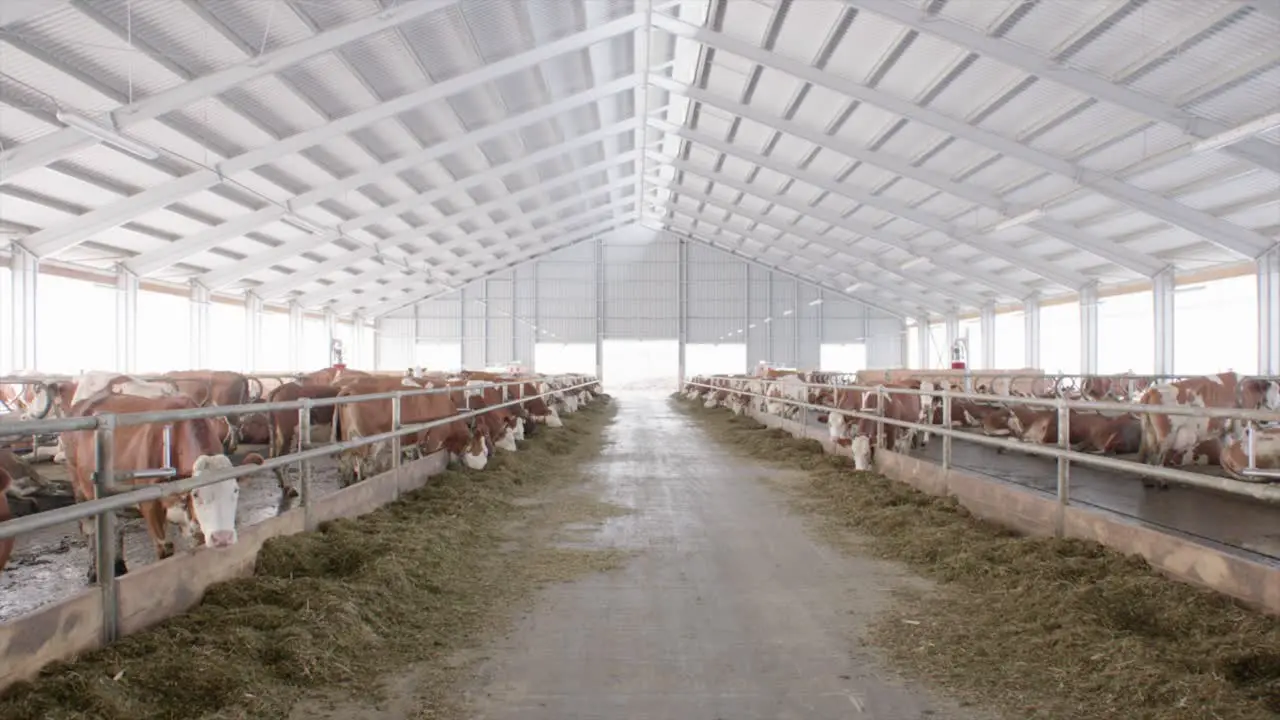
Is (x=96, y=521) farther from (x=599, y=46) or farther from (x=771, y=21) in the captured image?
(x=599, y=46)

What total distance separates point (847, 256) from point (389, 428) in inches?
1276

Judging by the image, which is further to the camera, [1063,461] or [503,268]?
[503,268]

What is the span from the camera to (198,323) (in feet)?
98.0

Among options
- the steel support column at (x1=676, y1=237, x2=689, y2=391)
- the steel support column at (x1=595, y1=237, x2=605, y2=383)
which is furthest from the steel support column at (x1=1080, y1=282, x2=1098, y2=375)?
the steel support column at (x1=595, y1=237, x2=605, y2=383)

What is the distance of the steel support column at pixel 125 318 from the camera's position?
2567 centimetres

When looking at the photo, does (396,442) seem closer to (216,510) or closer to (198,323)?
(216,510)

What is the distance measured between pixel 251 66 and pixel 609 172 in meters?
21.2

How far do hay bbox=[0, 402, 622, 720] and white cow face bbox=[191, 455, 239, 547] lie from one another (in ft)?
0.96

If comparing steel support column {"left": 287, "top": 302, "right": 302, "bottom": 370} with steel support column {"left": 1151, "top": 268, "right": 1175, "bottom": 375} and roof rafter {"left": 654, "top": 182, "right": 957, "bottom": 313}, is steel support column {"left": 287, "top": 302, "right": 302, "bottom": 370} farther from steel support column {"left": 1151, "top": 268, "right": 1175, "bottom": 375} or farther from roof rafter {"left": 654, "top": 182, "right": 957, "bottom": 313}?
steel support column {"left": 1151, "top": 268, "right": 1175, "bottom": 375}

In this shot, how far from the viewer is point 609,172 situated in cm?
3534

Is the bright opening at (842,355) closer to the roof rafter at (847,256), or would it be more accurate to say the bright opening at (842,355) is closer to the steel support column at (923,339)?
the steel support column at (923,339)

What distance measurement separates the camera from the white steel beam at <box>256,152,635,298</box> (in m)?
30.8

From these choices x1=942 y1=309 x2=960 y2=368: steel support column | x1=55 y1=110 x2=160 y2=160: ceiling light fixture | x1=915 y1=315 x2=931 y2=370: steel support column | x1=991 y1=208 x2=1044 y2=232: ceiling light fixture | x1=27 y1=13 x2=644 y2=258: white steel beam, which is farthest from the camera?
x1=915 y1=315 x2=931 y2=370: steel support column

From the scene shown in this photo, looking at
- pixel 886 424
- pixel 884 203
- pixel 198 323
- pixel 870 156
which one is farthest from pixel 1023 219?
pixel 198 323
